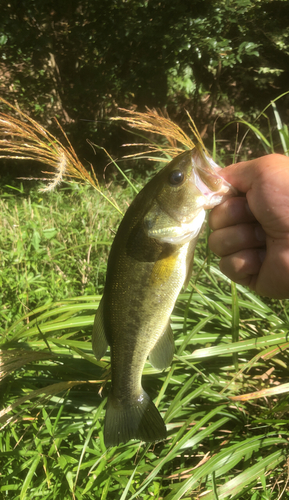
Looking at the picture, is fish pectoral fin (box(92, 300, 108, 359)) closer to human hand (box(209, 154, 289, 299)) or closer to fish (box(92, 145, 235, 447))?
fish (box(92, 145, 235, 447))

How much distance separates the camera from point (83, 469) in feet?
5.80

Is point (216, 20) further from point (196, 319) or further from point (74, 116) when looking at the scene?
point (196, 319)

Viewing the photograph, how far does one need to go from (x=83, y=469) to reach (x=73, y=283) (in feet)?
4.97

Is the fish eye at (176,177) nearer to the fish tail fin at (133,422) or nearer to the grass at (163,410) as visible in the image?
the grass at (163,410)

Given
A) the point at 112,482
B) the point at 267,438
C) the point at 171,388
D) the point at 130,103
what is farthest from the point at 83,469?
Result: the point at 130,103

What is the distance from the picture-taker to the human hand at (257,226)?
4.56 ft

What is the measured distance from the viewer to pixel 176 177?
125 cm

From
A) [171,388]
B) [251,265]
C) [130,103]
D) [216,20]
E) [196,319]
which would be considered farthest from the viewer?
[130,103]

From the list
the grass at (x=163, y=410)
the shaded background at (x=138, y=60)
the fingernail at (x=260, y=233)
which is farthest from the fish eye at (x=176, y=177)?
the shaded background at (x=138, y=60)

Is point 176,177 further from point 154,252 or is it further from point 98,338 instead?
point 98,338

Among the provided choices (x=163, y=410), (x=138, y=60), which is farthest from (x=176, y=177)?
(x=138, y=60)

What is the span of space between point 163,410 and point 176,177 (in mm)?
1538

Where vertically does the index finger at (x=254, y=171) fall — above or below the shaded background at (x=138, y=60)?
below

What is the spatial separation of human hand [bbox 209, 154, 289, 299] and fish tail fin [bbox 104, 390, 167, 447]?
81 centimetres
